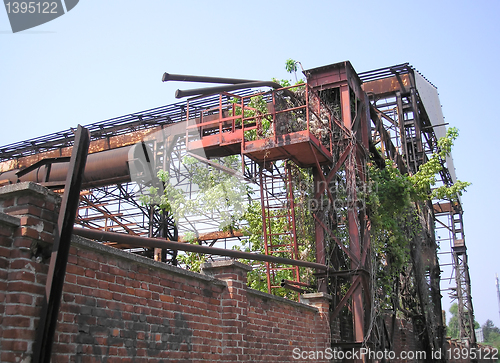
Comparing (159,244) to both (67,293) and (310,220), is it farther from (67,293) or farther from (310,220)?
(310,220)

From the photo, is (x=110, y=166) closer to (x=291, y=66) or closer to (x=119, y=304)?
(x=291, y=66)

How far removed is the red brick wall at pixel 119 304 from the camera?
3.68 m

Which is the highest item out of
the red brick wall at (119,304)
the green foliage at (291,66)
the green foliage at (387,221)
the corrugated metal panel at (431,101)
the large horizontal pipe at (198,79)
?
the corrugated metal panel at (431,101)

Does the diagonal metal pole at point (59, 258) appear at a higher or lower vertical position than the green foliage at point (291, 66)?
lower

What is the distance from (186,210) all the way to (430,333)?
9297 mm

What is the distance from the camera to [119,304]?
187 inches

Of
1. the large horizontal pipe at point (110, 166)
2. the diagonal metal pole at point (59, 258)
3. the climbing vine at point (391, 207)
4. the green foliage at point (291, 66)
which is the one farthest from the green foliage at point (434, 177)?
the diagonal metal pole at point (59, 258)

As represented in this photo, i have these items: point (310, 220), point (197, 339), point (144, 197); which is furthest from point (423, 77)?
point (197, 339)

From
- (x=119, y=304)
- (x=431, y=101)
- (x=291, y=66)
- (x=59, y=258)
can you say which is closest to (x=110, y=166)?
(x=291, y=66)

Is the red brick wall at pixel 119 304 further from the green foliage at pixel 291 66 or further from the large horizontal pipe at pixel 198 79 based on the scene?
the green foliage at pixel 291 66

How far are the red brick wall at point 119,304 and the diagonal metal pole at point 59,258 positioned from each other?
97mm

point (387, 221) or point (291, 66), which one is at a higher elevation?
point (291, 66)

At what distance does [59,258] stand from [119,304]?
117cm

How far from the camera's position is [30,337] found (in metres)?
3.60
